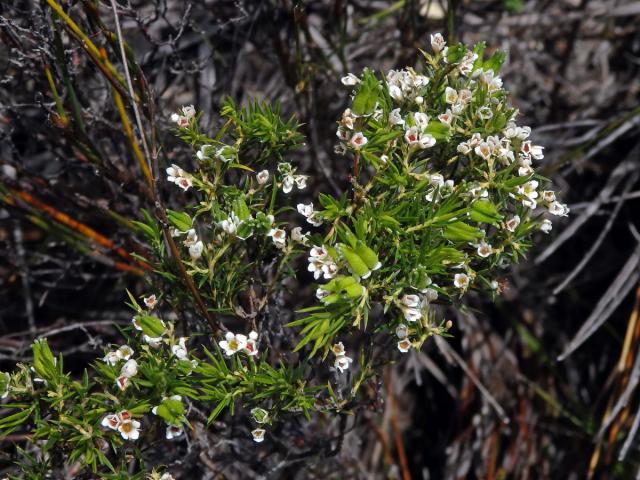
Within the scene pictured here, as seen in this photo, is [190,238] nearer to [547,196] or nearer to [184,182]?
[184,182]

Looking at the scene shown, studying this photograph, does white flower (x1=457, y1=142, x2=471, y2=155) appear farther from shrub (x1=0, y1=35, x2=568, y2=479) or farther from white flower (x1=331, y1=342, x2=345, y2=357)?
white flower (x1=331, y1=342, x2=345, y2=357)

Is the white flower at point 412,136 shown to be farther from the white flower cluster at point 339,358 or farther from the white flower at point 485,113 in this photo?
the white flower cluster at point 339,358

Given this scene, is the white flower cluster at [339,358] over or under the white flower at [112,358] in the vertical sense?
over

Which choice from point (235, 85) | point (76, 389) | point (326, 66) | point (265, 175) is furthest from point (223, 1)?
point (76, 389)

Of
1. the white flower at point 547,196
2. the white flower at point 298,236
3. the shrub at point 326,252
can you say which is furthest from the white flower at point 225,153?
the white flower at point 547,196

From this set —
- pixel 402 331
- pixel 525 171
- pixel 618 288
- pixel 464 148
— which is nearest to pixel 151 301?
pixel 402 331
